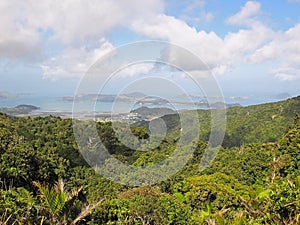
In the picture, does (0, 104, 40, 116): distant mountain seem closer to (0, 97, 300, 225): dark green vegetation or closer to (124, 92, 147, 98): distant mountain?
(0, 97, 300, 225): dark green vegetation

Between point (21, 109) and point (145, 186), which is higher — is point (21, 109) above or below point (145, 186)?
above

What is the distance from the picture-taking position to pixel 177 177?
29.1 meters

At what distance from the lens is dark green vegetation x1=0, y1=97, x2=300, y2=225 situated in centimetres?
719

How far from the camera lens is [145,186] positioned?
631 inches

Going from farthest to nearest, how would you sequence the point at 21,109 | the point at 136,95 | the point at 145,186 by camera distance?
the point at 21,109
the point at 145,186
the point at 136,95

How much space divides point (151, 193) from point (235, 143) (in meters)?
38.2

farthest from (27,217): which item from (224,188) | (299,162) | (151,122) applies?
(299,162)

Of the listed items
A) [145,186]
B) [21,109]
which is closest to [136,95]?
[145,186]

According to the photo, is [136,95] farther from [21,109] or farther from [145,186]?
[21,109]

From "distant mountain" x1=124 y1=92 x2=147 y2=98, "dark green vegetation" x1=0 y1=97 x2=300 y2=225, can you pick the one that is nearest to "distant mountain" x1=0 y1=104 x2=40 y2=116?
"dark green vegetation" x1=0 y1=97 x2=300 y2=225

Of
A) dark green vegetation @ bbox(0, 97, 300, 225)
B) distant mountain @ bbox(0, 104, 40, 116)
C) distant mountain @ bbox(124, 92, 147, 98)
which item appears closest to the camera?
dark green vegetation @ bbox(0, 97, 300, 225)

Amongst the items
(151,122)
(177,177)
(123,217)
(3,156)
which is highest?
(151,122)

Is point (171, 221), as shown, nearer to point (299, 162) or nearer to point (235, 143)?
point (299, 162)

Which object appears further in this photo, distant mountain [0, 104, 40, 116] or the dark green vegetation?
distant mountain [0, 104, 40, 116]
